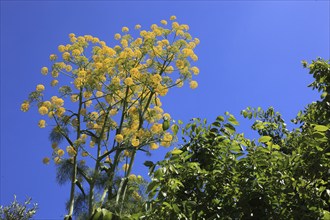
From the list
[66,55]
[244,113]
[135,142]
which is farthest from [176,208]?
[66,55]

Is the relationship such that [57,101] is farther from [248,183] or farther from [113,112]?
[248,183]

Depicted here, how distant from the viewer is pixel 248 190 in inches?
122

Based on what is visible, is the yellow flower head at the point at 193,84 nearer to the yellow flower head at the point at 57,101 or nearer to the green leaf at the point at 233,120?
the yellow flower head at the point at 57,101

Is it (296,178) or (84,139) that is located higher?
(84,139)

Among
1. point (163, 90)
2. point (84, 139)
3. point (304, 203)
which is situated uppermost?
point (163, 90)

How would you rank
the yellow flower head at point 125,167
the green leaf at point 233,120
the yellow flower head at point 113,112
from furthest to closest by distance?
1. the yellow flower head at point 113,112
2. the yellow flower head at point 125,167
3. the green leaf at point 233,120

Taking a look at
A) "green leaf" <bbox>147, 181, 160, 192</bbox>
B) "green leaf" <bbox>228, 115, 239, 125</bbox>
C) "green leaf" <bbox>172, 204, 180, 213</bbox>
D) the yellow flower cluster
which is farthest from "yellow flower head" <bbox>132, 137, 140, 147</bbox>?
"green leaf" <bbox>172, 204, 180, 213</bbox>

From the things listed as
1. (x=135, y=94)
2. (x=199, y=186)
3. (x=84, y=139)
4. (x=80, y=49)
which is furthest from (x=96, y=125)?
(x=199, y=186)

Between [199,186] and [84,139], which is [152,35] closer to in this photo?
[84,139]

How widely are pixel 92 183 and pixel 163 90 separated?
2.73 meters

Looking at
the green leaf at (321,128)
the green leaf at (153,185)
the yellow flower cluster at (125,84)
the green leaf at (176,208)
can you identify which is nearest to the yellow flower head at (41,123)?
the yellow flower cluster at (125,84)

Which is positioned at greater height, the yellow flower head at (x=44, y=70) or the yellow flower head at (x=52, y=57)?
the yellow flower head at (x=52, y=57)

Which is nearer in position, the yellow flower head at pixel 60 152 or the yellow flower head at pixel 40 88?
the yellow flower head at pixel 60 152

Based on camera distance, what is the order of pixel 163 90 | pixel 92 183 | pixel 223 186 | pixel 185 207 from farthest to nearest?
1. pixel 163 90
2. pixel 92 183
3. pixel 223 186
4. pixel 185 207
